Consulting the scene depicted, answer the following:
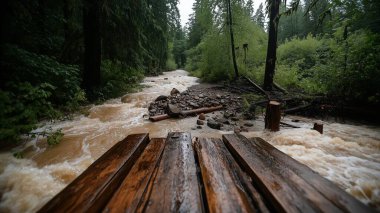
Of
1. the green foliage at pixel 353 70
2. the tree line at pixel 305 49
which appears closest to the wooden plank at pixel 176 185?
the tree line at pixel 305 49

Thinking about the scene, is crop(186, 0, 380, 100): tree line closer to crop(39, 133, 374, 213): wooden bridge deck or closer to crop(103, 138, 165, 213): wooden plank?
crop(39, 133, 374, 213): wooden bridge deck

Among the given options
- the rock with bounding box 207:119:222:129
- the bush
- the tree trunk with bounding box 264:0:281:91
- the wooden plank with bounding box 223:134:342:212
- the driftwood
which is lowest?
the rock with bounding box 207:119:222:129

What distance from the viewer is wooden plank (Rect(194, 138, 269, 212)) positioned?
56.8 inches

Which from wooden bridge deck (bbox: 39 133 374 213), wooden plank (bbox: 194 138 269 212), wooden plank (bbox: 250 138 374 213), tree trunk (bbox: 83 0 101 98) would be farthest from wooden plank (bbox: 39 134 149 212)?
tree trunk (bbox: 83 0 101 98)

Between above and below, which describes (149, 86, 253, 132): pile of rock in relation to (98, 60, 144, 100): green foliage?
below

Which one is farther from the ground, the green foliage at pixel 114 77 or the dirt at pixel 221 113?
the green foliage at pixel 114 77

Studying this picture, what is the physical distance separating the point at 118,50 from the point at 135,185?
896cm

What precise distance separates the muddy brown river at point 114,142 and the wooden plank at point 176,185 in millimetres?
1433

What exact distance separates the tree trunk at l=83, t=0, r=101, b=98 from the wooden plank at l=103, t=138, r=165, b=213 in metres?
6.38

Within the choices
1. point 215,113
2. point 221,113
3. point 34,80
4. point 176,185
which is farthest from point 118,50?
point 176,185

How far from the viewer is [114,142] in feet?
13.0

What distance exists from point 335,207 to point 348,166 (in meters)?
1.81

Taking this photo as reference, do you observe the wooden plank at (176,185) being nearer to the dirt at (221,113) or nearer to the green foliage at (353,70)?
the dirt at (221,113)

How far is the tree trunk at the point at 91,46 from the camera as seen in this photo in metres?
7.24
